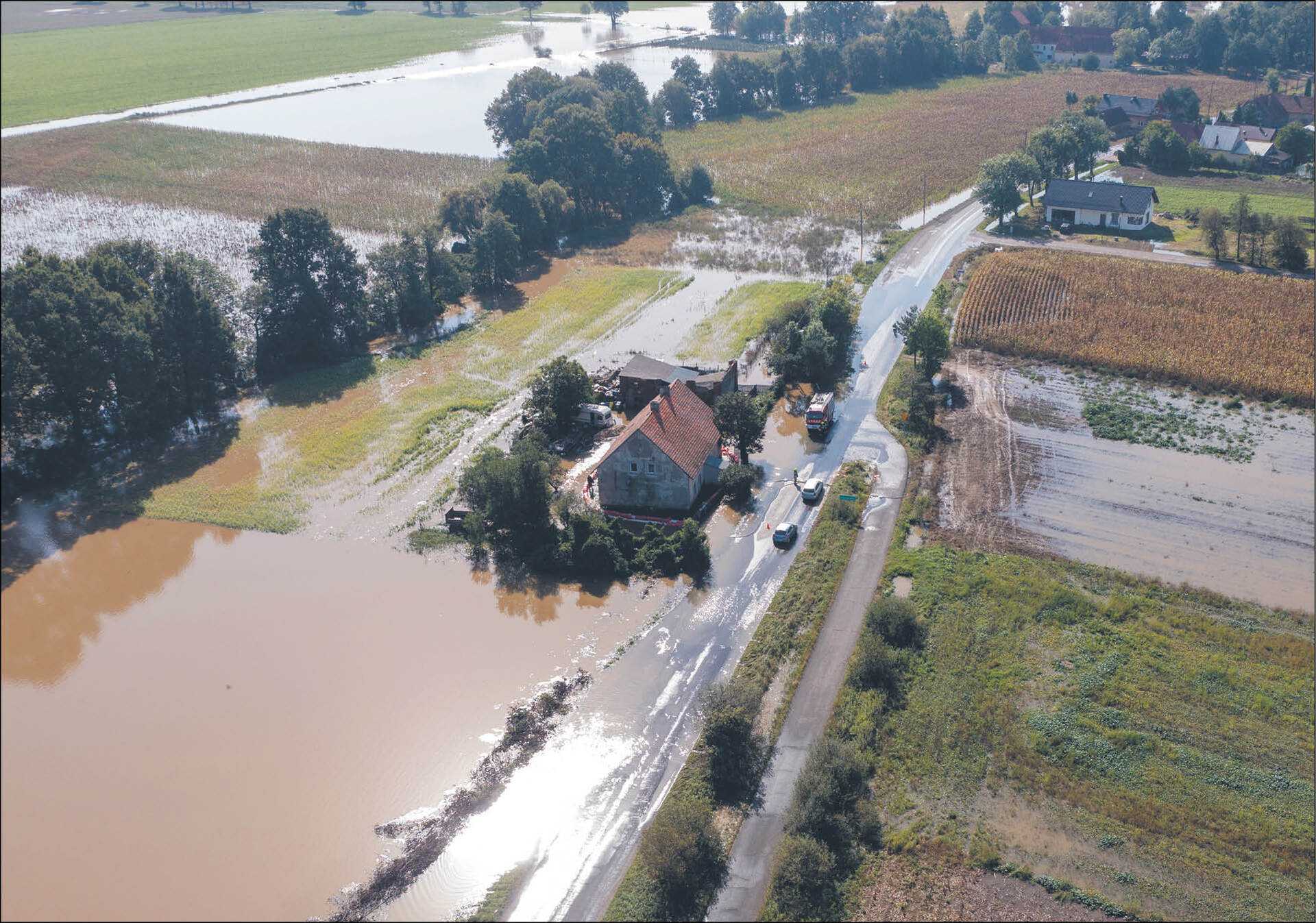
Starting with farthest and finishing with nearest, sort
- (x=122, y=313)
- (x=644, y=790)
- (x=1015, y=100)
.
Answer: (x=1015, y=100) < (x=122, y=313) < (x=644, y=790)

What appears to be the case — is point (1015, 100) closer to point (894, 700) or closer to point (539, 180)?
point (539, 180)

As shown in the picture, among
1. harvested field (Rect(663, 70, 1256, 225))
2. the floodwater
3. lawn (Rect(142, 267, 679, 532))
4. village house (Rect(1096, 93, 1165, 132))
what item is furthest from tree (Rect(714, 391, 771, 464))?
village house (Rect(1096, 93, 1165, 132))

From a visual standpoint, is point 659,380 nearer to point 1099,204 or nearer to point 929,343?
point 929,343

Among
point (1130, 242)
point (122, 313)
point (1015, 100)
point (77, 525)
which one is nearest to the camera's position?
point (77, 525)

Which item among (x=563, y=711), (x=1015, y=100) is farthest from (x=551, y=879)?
(x=1015, y=100)

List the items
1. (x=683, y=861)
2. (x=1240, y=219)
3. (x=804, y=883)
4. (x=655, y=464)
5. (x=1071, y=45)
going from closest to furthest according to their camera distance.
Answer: (x=804, y=883)
(x=683, y=861)
(x=655, y=464)
(x=1240, y=219)
(x=1071, y=45)

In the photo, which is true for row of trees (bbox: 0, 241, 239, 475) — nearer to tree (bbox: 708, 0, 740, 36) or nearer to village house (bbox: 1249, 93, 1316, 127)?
village house (bbox: 1249, 93, 1316, 127)

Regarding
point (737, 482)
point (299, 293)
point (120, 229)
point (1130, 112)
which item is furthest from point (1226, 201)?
point (120, 229)
